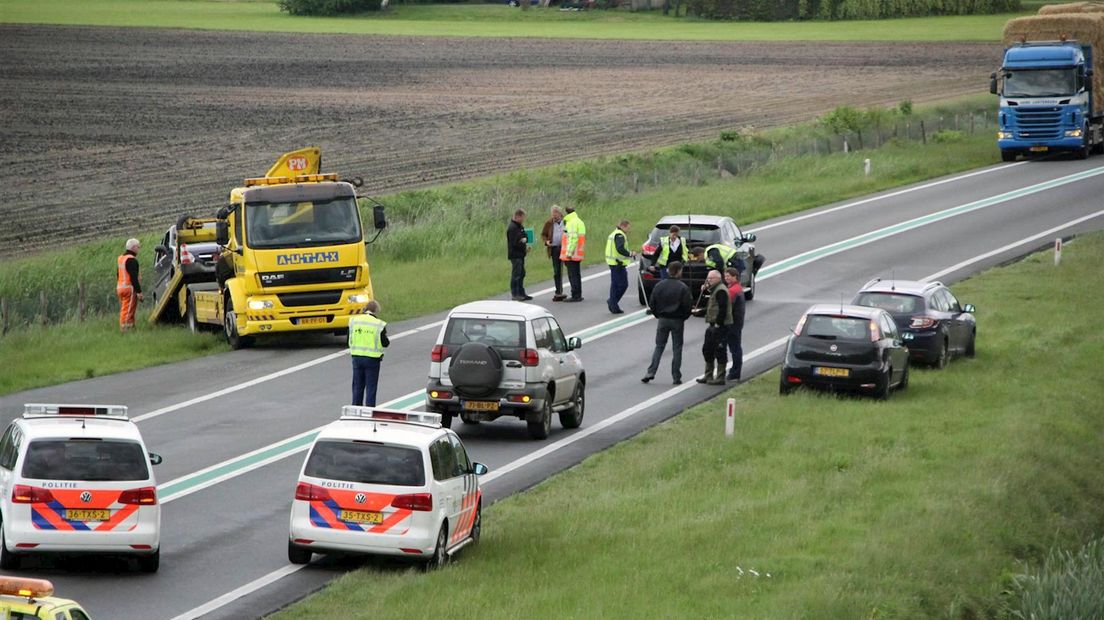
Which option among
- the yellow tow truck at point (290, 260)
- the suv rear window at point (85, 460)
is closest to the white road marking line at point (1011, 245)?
the yellow tow truck at point (290, 260)

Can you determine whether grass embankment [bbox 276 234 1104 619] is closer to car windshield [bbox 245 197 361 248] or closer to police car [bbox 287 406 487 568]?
police car [bbox 287 406 487 568]

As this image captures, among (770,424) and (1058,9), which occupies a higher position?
(1058,9)

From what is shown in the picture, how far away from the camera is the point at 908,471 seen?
21672mm

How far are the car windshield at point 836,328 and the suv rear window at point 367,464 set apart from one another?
10627 mm

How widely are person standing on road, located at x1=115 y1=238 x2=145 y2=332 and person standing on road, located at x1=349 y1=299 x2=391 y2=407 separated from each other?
10802 millimetres

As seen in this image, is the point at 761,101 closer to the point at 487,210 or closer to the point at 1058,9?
the point at 1058,9

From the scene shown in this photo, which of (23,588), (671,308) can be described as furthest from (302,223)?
(23,588)

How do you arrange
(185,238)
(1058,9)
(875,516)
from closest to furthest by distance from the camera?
(875,516) → (185,238) → (1058,9)

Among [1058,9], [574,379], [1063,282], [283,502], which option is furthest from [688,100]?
[283,502]

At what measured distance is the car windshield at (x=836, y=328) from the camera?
25703 millimetres

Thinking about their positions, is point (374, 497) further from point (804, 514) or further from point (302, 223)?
point (302, 223)

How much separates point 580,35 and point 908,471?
→ 10118 cm

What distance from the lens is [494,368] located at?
2303cm

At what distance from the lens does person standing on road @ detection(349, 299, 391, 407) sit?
78.2 feet
